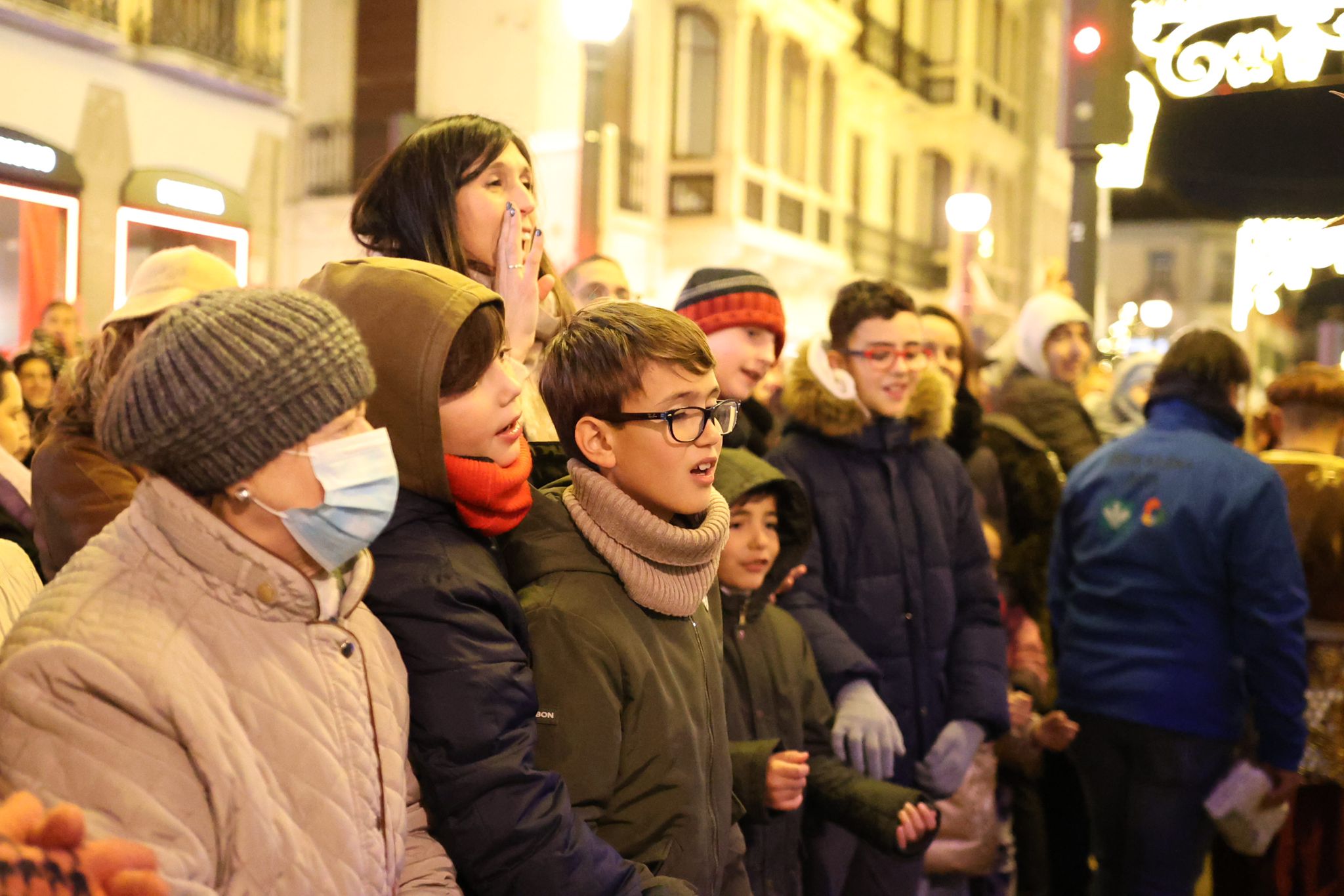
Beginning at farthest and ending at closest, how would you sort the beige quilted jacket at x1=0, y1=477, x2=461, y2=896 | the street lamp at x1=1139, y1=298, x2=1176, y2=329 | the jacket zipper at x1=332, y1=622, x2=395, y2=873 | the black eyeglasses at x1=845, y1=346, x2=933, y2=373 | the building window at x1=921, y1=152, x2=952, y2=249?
the street lamp at x1=1139, y1=298, x2=1176, y2=329 → the building window at x1=921, y1=152, x2=952, y2=249 → the black eyeglasses at x1=845, y1=346, x2=933, y2=373 → the jacket zipper at x1=332, y1=622, x2=395, y2=873 → the beige quilted jacket at x1=0, y1=477, x2=461, y2=896

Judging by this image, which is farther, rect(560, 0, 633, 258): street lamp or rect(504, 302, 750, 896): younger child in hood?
rect(560, 0, 633, 258): street lamp

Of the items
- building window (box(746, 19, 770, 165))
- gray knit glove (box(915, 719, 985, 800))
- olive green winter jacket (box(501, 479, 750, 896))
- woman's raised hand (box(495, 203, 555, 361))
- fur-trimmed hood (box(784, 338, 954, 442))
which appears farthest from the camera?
building window (box(746, 19, 770, 165))

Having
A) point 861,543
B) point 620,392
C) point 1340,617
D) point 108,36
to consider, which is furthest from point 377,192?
point 108,36

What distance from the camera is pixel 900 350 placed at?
13.3 feet

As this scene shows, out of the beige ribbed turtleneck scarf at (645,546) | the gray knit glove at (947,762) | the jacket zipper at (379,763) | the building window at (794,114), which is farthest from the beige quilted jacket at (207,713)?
the building window at (794,114)

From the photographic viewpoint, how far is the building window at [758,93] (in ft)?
63.6

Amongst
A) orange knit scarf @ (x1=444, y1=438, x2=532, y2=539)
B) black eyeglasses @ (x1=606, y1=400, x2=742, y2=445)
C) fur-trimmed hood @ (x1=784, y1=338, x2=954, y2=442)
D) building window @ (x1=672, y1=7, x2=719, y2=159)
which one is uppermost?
building window @ (x1=672, y1=7, x2=719, y2=159)

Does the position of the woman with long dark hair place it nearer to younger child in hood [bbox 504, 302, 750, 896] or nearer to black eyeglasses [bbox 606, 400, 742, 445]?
younger child in hood [bbox 504, 302, 750, 896]

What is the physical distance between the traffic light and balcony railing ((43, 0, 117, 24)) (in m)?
7.35

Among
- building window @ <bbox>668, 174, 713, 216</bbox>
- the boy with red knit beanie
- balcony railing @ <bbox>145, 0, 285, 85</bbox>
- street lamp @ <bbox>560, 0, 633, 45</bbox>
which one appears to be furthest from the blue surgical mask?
building window @ <bbox>668, 174, 713, 216</bbox>

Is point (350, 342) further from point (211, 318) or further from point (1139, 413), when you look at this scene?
point (1139, 413)

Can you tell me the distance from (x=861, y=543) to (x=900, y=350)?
633 millimetres

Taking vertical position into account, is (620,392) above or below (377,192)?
below

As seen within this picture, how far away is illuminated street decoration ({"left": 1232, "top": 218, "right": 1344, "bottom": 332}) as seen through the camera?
10.6 feet
